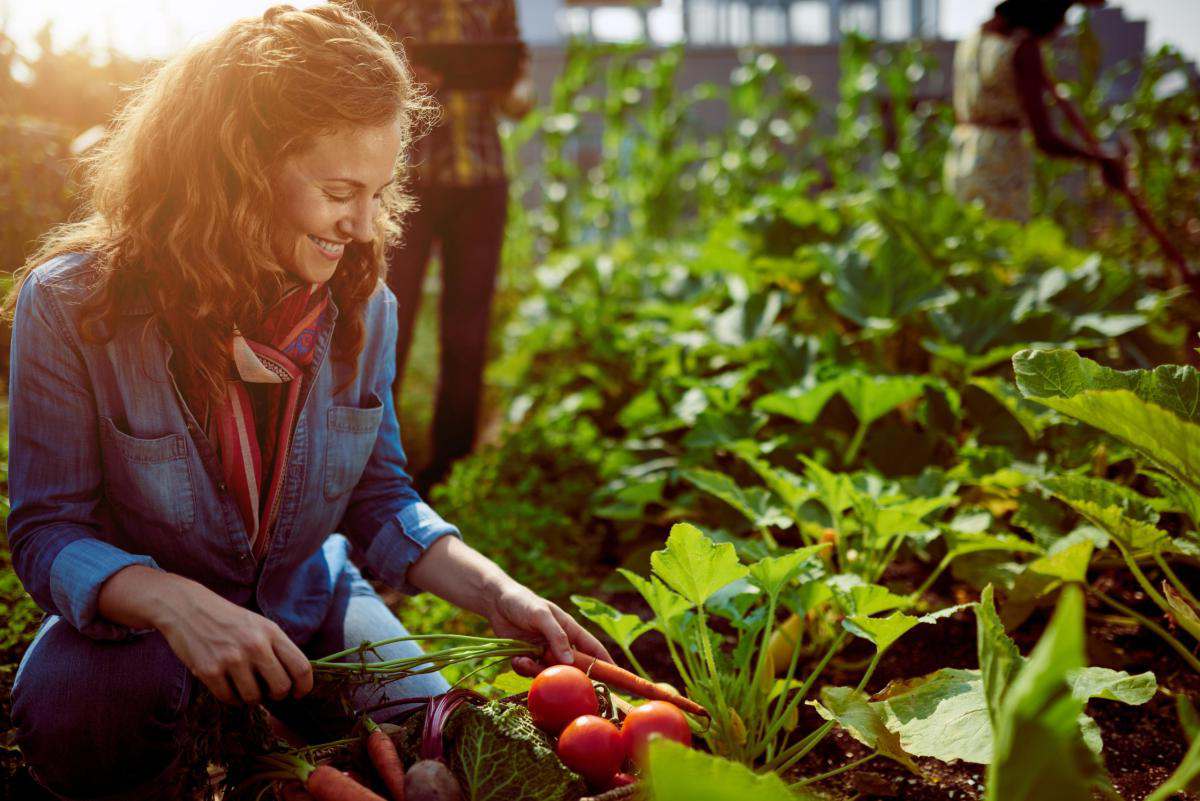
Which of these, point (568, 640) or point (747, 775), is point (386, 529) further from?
point (747, 775)

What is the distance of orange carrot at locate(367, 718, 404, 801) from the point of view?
48.8 inches

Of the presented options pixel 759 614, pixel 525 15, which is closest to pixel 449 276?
pixel 759 614

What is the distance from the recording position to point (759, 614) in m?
1.65

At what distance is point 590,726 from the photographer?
1.28 meters

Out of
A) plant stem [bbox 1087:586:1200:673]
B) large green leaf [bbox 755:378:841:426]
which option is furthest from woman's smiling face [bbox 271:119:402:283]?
plant stem [bbox 1087:586:1200:673]

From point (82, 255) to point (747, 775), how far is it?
1.18m

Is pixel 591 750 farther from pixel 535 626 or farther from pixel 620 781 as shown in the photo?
pixel 535 626

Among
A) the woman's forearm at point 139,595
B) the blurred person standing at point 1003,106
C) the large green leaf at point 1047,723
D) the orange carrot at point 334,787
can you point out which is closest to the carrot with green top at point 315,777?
the orange carrot at point 334,787

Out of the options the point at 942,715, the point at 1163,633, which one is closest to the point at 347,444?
the point at 942,715

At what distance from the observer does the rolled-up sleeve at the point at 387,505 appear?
5.40ft

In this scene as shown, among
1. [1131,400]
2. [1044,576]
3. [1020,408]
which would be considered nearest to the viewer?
[1131,400]

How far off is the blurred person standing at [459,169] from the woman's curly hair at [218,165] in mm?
1346

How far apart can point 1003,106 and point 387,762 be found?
14.9ft

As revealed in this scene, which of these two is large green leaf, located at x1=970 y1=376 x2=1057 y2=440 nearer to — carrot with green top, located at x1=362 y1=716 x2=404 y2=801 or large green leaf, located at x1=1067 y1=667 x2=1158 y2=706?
large green leaf, located at x1=1067 y1=667 x2=1158 y2=706
